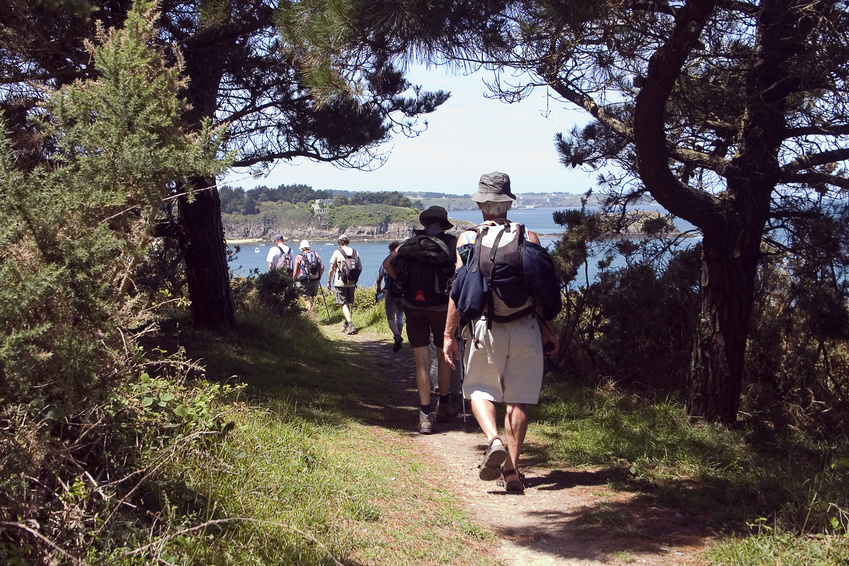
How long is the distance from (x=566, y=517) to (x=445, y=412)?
2369mm

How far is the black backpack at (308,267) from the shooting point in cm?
1493

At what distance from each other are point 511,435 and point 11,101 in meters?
4.88

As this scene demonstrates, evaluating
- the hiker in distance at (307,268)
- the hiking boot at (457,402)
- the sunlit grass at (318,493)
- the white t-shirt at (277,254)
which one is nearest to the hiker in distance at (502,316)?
the sunlit grass at (318,493)

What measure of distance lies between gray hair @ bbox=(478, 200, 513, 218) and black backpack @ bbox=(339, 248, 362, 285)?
8281 millimetres

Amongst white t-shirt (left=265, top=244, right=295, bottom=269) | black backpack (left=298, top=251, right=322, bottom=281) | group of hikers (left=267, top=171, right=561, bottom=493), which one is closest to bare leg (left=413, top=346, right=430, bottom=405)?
group of hikers (left=267, top=171, right=561, bottom=493)

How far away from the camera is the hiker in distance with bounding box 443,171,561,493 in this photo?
15.3 ft

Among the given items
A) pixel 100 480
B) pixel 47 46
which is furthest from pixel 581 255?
pixel 100 480

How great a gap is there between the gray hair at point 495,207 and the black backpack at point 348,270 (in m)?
8.28

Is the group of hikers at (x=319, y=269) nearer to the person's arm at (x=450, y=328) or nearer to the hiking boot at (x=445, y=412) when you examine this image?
the hiking boot at (x=445, y=412)

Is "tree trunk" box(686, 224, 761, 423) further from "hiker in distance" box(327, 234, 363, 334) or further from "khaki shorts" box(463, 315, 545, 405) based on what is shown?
"hiker in distance" box(327, 234, 363, 334)

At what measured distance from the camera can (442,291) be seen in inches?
246

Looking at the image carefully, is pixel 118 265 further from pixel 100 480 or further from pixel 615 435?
pixel 615 435

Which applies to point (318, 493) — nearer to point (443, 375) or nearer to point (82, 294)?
point (82, 294)

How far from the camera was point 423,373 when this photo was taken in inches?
250
